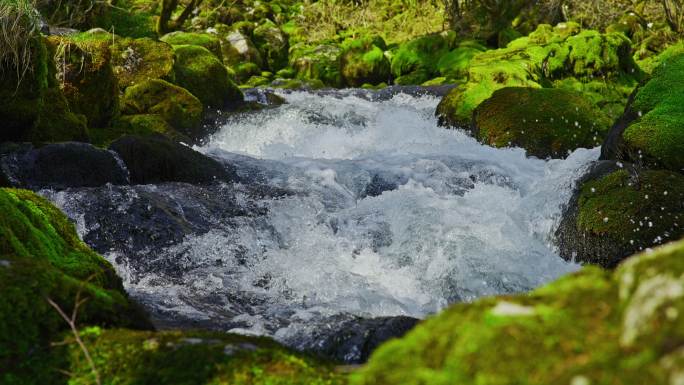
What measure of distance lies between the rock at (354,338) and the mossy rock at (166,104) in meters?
9.91

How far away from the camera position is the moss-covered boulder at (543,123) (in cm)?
1089

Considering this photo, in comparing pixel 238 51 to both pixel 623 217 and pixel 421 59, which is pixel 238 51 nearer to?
pixel 421 59

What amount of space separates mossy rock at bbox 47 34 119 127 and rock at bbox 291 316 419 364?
7903mm

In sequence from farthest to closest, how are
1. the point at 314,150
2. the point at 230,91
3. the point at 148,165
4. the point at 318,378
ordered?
the point at 230,91
the point at 314,150
the point at 148,165
the point at 318,378

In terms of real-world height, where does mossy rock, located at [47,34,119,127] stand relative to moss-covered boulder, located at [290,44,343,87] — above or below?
above

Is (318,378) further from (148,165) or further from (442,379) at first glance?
(148,165)

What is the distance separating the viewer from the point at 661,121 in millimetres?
7523

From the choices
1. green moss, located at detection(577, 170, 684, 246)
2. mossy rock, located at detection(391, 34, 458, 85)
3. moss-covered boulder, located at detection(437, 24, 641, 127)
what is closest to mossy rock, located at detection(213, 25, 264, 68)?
mossy rock, located at detection(391, 34, 458, 85)

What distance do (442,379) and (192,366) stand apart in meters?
1.08

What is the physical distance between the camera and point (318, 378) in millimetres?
1914

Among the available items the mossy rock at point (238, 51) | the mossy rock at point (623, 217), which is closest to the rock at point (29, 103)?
the mossy rock at point (623, 217)

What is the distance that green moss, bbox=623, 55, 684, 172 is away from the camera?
23.5ft

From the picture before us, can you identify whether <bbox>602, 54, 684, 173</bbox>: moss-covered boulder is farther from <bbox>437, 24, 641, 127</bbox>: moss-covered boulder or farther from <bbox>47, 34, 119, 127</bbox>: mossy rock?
<bbox>47, 34, 119, 127</bbox>: mossy rock

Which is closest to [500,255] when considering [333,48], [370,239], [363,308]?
[370,239]
